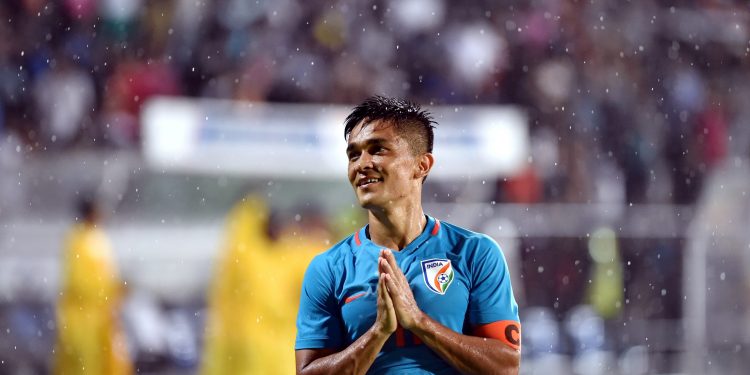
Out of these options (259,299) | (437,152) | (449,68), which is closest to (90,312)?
(259,299)

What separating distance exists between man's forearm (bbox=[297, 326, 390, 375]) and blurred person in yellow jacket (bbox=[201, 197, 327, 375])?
2.98 metres

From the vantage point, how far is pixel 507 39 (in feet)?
25.9

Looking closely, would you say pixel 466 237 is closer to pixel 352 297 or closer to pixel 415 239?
pixel 415 239

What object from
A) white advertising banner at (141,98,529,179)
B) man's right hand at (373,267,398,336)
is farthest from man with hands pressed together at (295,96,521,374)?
white advertising banner at (141,98,529,179)

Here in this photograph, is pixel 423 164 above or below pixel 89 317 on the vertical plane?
above

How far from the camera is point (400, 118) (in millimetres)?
1742

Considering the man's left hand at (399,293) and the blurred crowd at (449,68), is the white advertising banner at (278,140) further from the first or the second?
the man's left hand at (399,293)

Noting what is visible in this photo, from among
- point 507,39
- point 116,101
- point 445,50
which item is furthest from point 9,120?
point 507,39

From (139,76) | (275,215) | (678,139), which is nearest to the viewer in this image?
(275,215)

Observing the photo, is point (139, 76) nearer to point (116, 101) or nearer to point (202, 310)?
point (116, 101)

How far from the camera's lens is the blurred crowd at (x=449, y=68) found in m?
6.60

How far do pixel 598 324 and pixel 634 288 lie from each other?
1.13ft

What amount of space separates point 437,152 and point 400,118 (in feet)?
13.5

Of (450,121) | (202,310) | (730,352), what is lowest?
(730,352)
